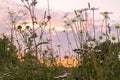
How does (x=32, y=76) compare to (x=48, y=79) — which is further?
(x=32, y=76)

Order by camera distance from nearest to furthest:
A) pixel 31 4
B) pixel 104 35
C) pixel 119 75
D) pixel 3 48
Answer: pixel 119 75 → pixel 31 4 → pixel 104 35 → pixel 3 48

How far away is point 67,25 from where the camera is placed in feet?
16.5

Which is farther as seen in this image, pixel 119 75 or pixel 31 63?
pixel 31 63

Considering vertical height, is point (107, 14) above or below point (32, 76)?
above

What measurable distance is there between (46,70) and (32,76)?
265 mm

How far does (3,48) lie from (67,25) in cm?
451

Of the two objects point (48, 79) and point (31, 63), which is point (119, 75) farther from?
point (31, 63)

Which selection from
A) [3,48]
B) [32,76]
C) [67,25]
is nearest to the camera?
[32,76]

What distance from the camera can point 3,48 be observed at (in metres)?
9.17

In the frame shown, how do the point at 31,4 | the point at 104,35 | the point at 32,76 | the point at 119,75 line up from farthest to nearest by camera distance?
the point at 32,76 → the point at 104,35 → the point at 31,4 → the point at 119,75

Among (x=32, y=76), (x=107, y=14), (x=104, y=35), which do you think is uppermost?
(x=107, y=14)

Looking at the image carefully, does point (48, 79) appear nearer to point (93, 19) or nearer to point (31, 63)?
point (93, 19)

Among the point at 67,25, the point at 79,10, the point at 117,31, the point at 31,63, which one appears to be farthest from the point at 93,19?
the point at 31,63

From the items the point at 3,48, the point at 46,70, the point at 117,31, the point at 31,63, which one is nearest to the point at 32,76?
the point at 46,70
